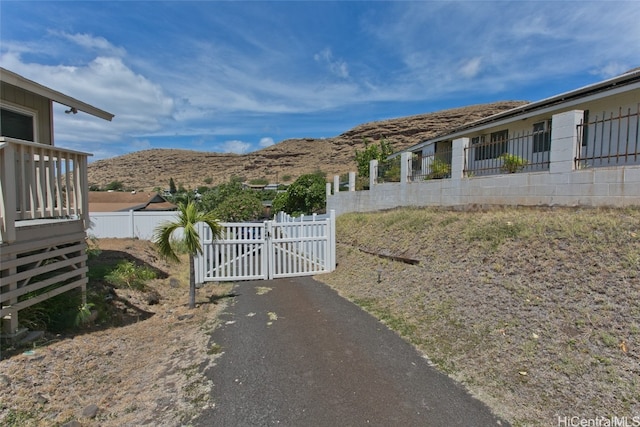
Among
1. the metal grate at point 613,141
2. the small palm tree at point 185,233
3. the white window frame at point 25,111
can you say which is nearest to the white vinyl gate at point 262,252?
the small palm tree at point 185,233

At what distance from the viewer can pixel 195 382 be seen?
360 cm

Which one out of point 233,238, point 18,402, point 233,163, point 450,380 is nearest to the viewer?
point 18,402

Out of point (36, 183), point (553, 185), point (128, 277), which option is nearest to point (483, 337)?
point (553, 185)

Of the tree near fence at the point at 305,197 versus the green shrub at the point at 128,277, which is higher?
the tree near fence at the point at 305,197

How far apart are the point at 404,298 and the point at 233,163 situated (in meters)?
76.8

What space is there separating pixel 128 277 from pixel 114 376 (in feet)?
13.1

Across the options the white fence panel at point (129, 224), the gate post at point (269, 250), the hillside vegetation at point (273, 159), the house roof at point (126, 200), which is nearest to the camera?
the gate post at point (269, 250)

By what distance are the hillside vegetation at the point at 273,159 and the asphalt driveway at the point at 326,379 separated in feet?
188

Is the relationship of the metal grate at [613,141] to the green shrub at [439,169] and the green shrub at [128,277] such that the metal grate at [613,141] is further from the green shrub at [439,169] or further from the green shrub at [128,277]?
the green shrub at [128,277]

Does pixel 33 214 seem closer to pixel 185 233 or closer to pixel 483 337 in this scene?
pixel 185 233

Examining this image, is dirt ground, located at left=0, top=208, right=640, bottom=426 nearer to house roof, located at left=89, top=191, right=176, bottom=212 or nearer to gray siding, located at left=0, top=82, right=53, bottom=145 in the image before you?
gray siding, located at left=0, top=82, right=53, bottom=145

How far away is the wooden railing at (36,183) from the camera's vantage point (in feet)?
12.1

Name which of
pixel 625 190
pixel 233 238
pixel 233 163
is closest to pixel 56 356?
pixel 233 238

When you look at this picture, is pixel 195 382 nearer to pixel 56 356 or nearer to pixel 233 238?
pixel 56 356
